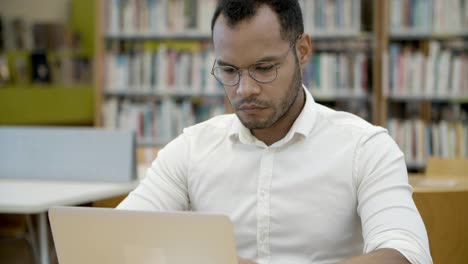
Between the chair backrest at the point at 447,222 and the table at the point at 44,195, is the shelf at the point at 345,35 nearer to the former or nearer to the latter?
the table at the point at 44,195

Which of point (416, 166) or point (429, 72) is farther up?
point (429, 72)

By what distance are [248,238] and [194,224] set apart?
522mm

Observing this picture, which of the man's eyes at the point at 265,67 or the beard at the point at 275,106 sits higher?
the man's eyes at the point at 265,67

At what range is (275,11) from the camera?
1569mm

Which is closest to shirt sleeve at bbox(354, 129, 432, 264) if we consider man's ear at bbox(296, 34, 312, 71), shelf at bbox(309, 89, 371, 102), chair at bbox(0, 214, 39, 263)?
man's ear at bbox(296, 34, 312, 71)

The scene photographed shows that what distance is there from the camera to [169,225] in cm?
113

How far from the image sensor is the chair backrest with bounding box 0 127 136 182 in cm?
299

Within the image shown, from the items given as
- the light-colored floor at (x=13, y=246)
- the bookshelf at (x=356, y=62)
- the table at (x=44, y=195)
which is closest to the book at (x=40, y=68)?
the bookshelf at (x=356, y=62)

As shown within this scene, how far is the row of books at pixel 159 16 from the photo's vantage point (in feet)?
16.6

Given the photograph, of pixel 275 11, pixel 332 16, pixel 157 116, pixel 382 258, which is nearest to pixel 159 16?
pixel 157 116

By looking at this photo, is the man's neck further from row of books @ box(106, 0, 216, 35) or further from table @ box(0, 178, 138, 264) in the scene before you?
row of books @ box(106, 0, 216, 35)

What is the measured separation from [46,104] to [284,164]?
5.73m

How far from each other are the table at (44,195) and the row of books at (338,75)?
2.17m

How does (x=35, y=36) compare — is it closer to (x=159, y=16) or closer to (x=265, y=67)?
(x=159, y=16)
